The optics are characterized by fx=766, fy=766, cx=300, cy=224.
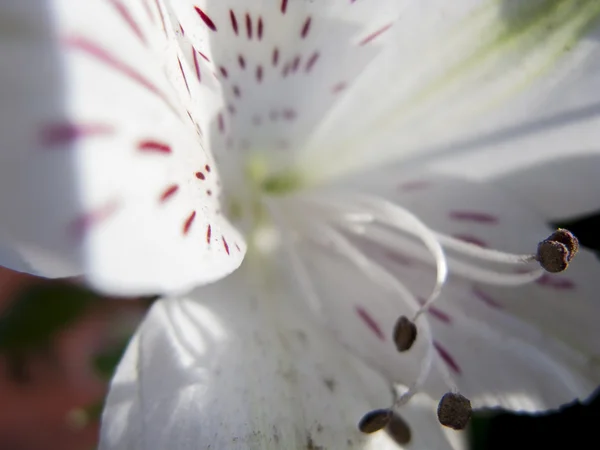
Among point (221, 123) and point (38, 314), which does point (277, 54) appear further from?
point (38, 314)

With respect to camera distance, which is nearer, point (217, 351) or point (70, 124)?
point (70, 124)

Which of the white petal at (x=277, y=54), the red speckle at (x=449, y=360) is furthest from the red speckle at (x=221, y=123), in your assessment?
the red speckle at (x=449, y=360)

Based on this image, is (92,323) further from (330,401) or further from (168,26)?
(168,26)

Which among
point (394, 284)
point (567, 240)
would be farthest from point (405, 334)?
point (567, 240)

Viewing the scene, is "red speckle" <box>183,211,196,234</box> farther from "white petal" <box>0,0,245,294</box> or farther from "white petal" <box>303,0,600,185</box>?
"white petal" <box>303,0,600,185</box>

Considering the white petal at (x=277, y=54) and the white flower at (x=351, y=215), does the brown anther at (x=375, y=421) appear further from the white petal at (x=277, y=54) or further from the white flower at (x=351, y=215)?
the white petal at (x=277, y=54)

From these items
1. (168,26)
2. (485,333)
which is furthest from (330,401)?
(168,26)

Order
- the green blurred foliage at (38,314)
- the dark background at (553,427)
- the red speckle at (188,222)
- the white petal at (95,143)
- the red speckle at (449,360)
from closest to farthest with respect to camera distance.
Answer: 1. the white petal at (95,143)
2. the red speckle at (188,222)
3. the red speckle at (449,360)
4. the dark background at (553,427)
5. the green blurred foliage at (38,314)
